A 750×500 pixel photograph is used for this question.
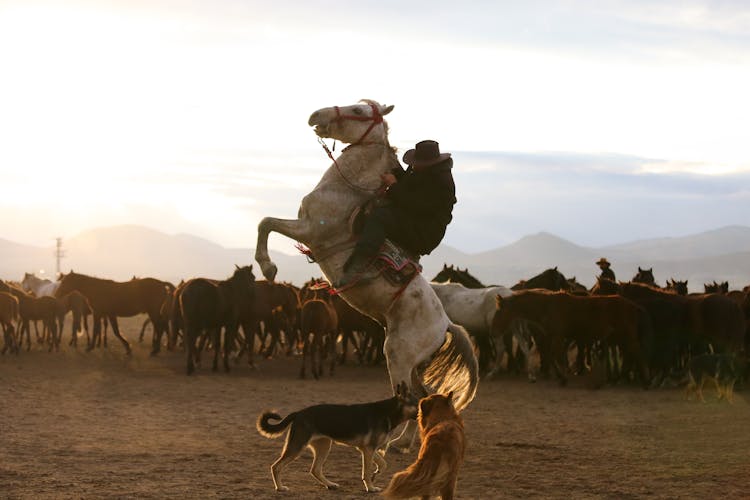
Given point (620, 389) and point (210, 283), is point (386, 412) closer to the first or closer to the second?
point (620, 389)

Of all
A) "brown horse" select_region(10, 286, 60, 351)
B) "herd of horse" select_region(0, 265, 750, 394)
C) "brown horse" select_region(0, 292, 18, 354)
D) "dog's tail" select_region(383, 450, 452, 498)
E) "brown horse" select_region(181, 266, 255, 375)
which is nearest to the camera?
"dog's tail" select_region(383, 450, 452, 498)

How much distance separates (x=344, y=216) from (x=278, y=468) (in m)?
2.24

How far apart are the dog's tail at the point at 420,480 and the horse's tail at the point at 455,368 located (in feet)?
8.80

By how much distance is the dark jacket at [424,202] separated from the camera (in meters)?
8.73

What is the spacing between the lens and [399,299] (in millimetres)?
9008

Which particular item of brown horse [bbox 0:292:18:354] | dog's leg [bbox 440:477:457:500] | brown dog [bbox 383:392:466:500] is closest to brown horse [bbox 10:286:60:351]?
brown horse [bbox 0:292:18:354]

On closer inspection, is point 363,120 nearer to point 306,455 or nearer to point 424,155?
point 424,155

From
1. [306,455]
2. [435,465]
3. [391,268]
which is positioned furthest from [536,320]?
[435,465]

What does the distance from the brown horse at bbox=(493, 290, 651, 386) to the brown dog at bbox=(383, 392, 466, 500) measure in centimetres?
1144

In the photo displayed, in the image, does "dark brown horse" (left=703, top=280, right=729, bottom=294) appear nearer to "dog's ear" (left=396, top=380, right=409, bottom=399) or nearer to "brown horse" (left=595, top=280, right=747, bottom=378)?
"brown horse" (left=595, top=280, right=747, bottom=378)

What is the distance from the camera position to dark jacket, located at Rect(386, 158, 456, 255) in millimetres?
8727

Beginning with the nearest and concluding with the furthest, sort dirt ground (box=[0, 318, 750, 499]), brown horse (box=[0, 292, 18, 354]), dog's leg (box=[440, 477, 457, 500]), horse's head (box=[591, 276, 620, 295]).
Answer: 1. dog's leg (box=[440, 477, 457, 500])
2. dirt ground (box=[0, 318, 750, 499])
3. horse's head (box=[591, 276, 620, 295])
4. brown horse (box=[0, 292, 18, 354])

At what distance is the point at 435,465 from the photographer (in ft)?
21.8

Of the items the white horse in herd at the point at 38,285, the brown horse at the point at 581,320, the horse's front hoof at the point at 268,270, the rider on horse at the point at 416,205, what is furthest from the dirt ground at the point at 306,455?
the white horse in herd at the point at 38,285
